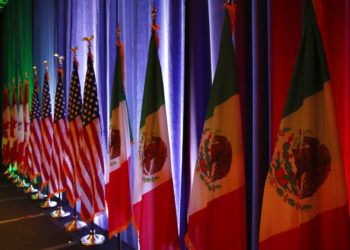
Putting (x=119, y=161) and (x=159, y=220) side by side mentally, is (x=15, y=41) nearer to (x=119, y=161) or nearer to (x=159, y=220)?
(x=119, y=161)

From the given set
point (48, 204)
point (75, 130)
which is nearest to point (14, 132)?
point (48, 204)

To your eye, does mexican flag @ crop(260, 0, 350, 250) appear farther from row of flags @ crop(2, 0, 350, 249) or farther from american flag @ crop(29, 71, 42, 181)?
american flag @ crop(29, 71, 42, 181)

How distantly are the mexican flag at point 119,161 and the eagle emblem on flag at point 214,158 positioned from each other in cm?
103

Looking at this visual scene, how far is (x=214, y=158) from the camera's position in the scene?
176 cm

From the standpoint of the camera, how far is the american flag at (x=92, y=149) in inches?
114

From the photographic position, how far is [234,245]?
5.69ft

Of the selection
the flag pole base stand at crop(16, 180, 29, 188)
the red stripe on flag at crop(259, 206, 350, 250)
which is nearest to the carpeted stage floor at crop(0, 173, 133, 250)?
the flag pole base stand at crop(16, 180, 29, 188)

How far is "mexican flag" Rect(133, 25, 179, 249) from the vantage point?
2154 mm

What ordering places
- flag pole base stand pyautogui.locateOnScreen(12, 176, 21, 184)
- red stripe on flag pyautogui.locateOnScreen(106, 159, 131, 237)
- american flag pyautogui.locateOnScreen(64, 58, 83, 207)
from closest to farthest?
red stripe on flag pyautogui.locateOnScreen(106, 159, 131, 237), american flag pyautogui.locateOnScreen(64, 58, 83, 207), flag pole base stand pyautogui.locateOnScreen(12, 176, 21, 184)

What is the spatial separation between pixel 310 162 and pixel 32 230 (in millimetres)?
3303

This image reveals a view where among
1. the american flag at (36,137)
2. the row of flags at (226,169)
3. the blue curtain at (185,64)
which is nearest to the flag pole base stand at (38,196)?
the american flag at (36,137)

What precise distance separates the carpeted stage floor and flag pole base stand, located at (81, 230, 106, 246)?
53 millimetres

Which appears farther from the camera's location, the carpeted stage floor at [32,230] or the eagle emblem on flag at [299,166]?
the carpeted stage floor at [32,230]

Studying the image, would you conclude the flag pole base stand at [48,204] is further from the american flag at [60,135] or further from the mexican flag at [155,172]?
the mexican flag at [155,172]
